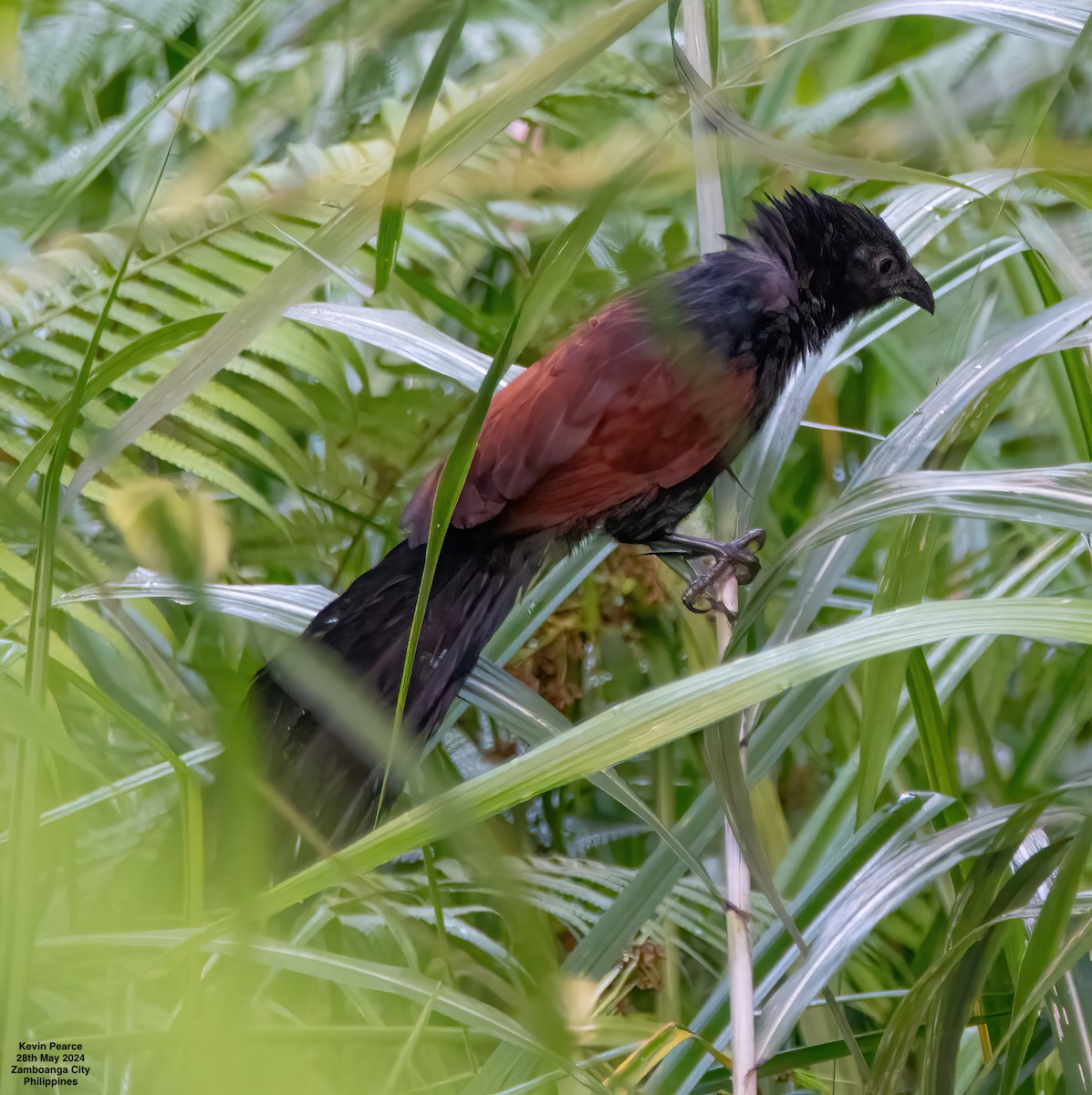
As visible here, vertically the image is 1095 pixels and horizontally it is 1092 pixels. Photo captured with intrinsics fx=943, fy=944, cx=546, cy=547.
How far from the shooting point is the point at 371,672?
0.87 metres

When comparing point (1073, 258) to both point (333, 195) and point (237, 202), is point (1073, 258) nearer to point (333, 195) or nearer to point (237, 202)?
point (333, 195)

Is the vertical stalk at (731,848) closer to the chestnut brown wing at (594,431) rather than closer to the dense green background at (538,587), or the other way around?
the dense green background at (538,587)

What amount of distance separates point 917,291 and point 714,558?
1.36 ft

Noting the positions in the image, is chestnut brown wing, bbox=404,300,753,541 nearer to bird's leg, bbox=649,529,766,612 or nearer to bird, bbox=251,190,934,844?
bird, bbox=251,190,934,844

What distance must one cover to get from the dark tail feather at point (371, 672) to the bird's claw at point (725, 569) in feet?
0.75

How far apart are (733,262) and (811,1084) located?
0.87 metres

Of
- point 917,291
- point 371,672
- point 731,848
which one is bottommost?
point 731,848

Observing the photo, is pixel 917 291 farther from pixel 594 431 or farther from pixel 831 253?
pixel 594 431

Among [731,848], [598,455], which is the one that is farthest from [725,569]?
[731,848]

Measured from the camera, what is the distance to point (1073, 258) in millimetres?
873

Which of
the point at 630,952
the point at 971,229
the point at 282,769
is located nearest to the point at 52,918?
the point at 282,769

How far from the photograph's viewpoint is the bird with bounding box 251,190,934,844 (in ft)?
2.76

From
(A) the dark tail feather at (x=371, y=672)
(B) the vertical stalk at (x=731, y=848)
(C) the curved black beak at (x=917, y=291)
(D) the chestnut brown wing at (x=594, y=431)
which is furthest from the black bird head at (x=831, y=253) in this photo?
(A) the dark tail feather at (x=371, y=672)

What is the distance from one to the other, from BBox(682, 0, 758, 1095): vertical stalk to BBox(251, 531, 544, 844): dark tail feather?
0.25m
